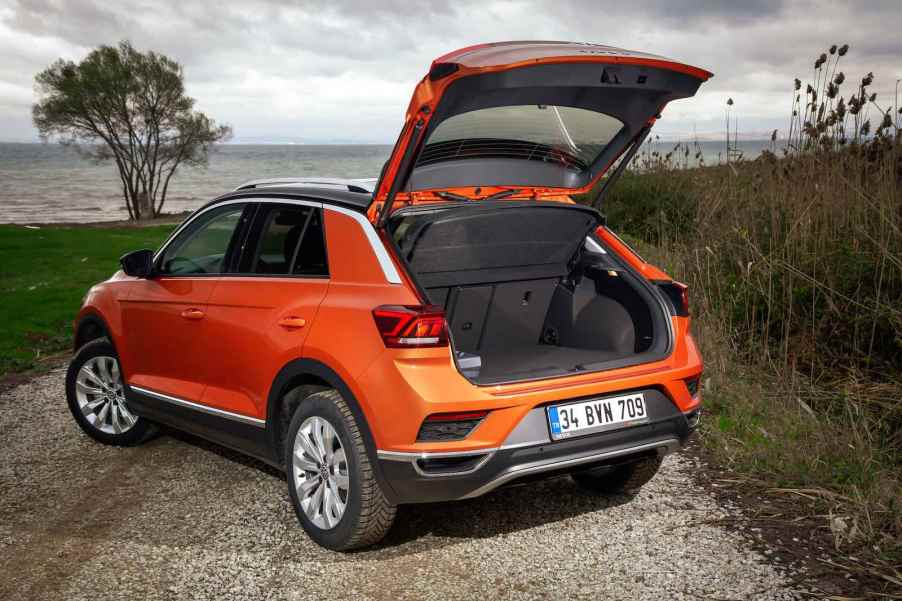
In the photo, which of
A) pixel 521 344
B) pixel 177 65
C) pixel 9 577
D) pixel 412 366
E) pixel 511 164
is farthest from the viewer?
pixel 177 65

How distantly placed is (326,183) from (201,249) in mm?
998

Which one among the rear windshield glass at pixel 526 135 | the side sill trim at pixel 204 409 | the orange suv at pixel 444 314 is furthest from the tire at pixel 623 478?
the side sill trim at pixel 204 409

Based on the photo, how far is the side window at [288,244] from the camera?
14.1 ft

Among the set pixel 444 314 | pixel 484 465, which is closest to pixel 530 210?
pixel 444 314

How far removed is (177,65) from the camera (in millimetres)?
38812

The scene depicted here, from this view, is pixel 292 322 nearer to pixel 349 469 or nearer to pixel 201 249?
pixel 349 469

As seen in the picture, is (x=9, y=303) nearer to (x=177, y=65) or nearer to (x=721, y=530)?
(x=721, y=530)

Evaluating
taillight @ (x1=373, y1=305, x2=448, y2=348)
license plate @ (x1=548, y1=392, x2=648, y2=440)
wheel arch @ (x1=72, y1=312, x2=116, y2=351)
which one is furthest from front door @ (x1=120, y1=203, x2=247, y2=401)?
license plate @ (x1=548, y1=392, x2=648, y2=440)

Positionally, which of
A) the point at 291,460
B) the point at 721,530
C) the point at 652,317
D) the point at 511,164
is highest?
the point at 511,164

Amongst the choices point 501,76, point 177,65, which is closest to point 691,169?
point 501,76

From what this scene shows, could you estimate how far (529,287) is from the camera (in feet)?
16.2

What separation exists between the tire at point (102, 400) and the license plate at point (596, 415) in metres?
3.20

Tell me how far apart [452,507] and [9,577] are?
209cm

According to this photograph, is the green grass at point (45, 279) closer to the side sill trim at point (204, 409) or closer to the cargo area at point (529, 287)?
the side sill trim at point (204, 409)
